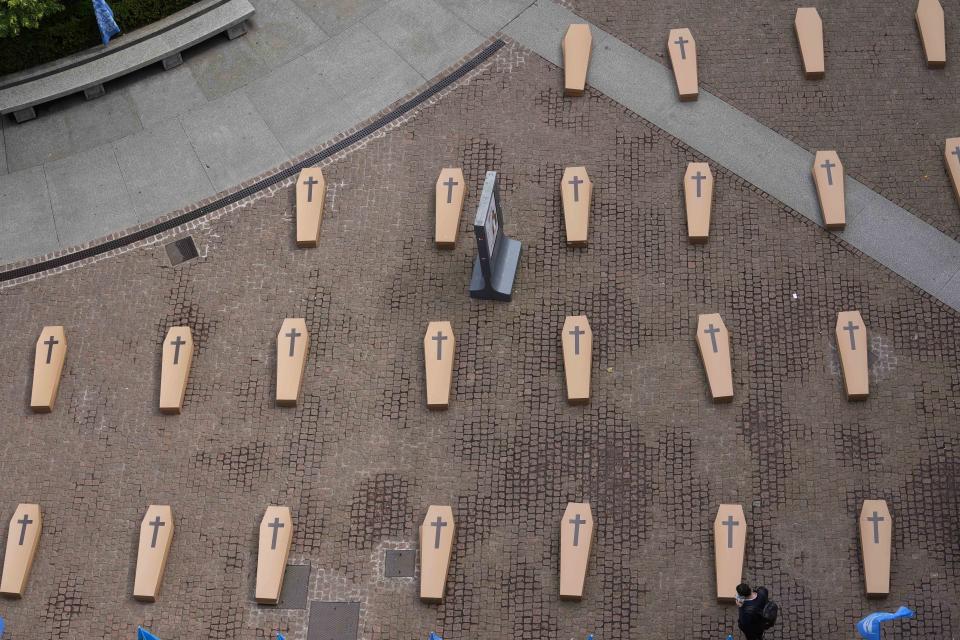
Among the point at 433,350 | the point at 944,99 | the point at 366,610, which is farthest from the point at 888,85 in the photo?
the point at 366,610

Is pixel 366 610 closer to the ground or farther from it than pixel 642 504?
closer to the ground

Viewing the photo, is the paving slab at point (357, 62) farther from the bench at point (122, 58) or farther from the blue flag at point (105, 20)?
the blue flag at point (105, 20)

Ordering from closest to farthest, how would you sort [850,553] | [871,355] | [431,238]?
[850,553]
[871,355]
[431,238]

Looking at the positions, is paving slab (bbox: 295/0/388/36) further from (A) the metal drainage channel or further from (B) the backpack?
(B) the backpack

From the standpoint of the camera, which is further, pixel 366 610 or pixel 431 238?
pixel 431 238

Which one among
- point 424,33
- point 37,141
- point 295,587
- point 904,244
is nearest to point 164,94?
point 37,141

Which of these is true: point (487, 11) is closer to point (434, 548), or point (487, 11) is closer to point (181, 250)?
point (181, 250)

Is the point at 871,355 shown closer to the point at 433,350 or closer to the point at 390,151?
the point at 433,350
